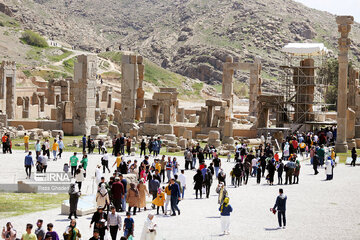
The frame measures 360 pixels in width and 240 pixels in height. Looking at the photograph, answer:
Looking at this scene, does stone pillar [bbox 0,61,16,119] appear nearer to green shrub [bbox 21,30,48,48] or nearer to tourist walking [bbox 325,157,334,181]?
tourist walking [bbox 325,157,334,181]

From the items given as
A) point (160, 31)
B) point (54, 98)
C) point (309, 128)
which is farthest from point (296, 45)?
point (160, 31)

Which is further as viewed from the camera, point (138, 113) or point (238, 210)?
point (138, 113)

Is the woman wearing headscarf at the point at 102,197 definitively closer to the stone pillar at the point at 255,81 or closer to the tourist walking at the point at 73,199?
the tourist walking at the point at 73,199

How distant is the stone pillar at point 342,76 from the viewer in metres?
36.0

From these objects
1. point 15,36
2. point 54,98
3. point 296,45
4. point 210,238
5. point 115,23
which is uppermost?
point 115,23

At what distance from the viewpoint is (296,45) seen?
156 ft

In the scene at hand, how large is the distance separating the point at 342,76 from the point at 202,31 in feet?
339

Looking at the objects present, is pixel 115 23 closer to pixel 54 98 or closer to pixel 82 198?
pixel 54 98

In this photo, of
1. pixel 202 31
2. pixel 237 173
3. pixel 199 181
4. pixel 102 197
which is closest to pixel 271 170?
pixel 237 173

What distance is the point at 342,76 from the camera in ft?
120

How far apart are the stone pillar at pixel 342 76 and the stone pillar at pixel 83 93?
675 inches

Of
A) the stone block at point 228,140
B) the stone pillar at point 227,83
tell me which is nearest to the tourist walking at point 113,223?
the stone block at point 228,140

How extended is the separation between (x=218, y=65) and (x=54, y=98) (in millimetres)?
60830

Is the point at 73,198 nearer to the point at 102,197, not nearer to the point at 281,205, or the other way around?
the point at 102,197
